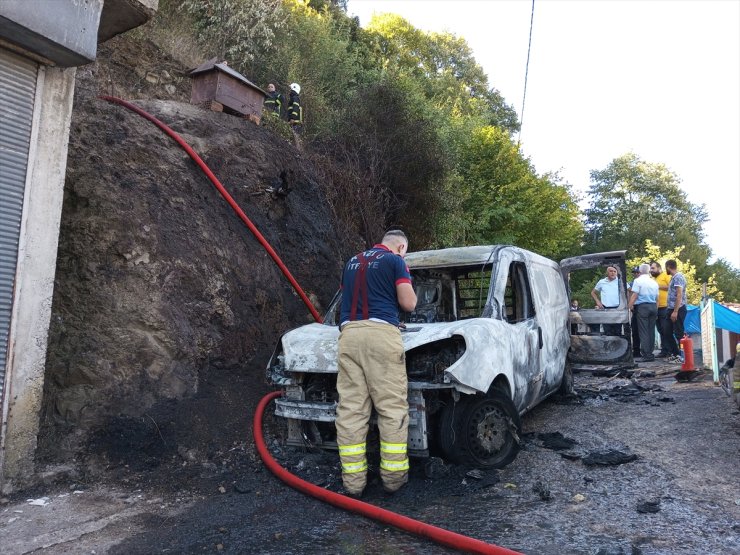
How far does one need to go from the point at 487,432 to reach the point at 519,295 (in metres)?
1.87

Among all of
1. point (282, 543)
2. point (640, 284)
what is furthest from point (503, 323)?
point (640, 284)

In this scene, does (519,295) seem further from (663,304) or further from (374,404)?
(663,304)

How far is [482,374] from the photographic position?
3.99 m

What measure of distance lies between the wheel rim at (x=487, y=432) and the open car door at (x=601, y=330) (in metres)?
4.27

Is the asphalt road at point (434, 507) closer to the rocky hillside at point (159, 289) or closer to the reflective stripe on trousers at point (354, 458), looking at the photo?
the reflective stripe on trousers at point (354, 458)

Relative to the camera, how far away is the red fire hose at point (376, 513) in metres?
2.84

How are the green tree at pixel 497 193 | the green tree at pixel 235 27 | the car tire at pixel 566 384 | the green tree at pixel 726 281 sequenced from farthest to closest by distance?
the green tree at pixel 726 281, the green tree at pixel 497 193, the green tree at pixel 235 27, the car tire at pixel 566 384

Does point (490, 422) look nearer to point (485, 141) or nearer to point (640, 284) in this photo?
point (640, 284)

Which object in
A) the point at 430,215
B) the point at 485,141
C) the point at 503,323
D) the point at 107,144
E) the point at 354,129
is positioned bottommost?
the point at 503,323

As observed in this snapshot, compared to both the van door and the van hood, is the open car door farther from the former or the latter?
the van hood

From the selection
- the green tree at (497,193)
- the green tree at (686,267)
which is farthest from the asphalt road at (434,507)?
the green tree at (686,267)

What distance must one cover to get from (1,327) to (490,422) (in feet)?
12.0

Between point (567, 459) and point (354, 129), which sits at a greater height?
point (354, 129)

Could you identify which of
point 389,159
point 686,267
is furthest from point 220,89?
point 686,267
